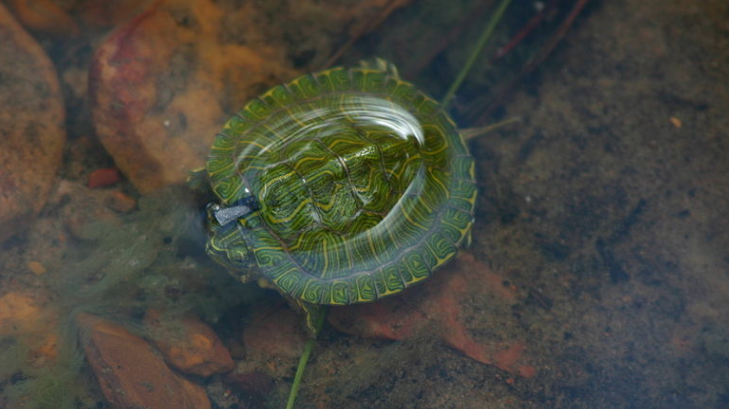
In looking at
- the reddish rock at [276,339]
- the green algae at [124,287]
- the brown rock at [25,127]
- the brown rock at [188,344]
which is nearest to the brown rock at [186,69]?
the green algae at [124,287]

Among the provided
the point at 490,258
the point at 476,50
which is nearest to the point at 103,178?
the point at 490,258

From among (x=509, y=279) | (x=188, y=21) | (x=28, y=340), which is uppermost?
(x=188, y=21)

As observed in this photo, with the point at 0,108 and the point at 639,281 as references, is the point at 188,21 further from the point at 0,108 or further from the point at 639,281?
the point at 639,281

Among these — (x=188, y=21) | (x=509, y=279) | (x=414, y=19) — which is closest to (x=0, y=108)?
(x=188, y=21)

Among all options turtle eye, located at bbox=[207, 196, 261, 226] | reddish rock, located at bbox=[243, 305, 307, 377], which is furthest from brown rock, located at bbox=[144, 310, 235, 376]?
turtle eye, located at bbox=[207, 196, 261, 226]

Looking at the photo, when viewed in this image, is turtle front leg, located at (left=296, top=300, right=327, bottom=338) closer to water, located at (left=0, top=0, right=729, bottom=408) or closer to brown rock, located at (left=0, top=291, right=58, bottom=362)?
water, located at (left=0, top=0, right=729, bottom=408)

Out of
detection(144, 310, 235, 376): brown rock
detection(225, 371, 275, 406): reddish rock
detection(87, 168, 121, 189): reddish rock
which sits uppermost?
detection(87, 168, 121, 189): reddish rock

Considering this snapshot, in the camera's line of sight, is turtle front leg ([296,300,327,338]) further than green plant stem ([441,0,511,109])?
No
